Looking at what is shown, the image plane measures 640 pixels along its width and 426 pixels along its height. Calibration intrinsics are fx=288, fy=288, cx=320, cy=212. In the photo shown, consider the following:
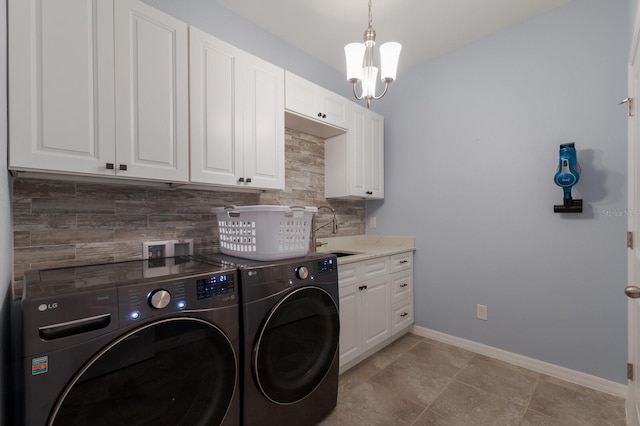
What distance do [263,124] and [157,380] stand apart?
149 cm

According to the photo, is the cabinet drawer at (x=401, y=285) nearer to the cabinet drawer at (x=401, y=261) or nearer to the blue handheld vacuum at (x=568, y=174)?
the cabinet drawer at (x=401, y=261)

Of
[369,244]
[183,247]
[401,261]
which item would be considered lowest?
[401,261]

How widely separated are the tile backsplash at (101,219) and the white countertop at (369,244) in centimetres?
91

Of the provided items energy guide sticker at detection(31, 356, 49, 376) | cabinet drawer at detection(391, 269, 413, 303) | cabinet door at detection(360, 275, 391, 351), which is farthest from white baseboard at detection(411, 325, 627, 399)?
energy guide sticker at detection(31, 356, 49, 376)

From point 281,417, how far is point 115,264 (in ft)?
3.71

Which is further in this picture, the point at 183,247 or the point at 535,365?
the point at 535,365

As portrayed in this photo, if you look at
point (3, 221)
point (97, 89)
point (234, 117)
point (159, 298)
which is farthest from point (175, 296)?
point (234, 117)

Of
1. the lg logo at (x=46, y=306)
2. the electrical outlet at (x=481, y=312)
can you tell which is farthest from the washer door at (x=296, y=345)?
the electrical outlet at (x=481, y=312)

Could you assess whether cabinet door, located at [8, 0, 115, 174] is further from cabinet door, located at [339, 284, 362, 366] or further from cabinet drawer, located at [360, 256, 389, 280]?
cabinet drawer, located at [360, 256, 389, 280]

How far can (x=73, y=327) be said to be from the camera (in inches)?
34.0

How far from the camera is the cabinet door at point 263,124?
6.00ft

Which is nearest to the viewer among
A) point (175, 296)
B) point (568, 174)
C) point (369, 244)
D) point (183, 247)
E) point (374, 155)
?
point (175, 296)

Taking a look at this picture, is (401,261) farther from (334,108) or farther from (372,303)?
(334,108)

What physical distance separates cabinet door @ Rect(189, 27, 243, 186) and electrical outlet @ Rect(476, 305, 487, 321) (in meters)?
2.25
